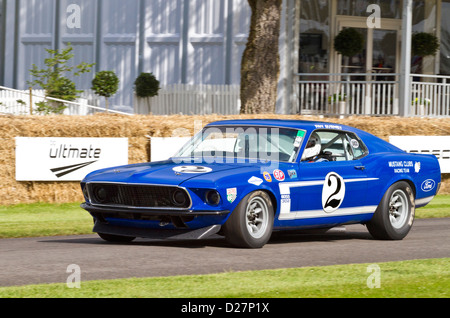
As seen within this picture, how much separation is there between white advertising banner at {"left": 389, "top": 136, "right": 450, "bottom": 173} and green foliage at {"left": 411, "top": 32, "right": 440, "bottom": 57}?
328 inches

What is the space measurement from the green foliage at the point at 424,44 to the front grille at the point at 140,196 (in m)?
18.2

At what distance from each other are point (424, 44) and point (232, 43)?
5.69 metres

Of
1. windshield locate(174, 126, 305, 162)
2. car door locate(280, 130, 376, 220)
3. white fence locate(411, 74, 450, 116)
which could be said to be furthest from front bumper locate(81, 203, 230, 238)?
white fence locate(411, 74, 450, 116)

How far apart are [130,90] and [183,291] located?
19802 millimetres

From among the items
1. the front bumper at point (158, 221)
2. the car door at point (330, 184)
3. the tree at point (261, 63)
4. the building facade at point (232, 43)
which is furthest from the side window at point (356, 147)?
the building facade at point (232, 43)

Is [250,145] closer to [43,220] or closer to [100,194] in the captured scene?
[100,194]

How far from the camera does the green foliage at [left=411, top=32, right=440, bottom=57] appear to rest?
26047 millimetres

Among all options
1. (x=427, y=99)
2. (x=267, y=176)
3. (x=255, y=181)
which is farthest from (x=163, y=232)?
(x=427, y=99)

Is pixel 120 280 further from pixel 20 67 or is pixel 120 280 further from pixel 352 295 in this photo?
pixel 20 67

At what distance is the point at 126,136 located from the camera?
50.9ft

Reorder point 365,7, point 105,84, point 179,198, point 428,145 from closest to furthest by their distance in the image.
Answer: point 179,198, point 428,145, point 105,84, point 365,7

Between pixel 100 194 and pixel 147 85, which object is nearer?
pixel 100 194

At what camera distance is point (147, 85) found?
2514 centimetres

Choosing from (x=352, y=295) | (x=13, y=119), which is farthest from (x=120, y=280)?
(x=13, y=119)
